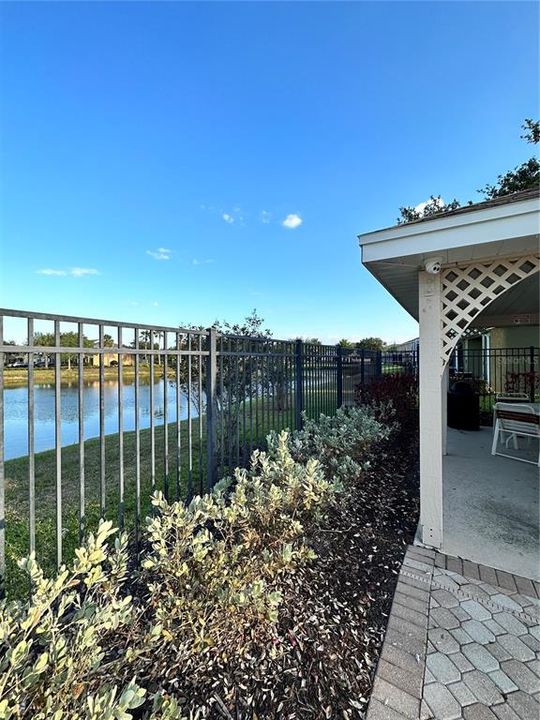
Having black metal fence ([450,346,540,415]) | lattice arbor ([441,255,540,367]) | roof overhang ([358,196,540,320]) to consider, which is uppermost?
roof overhang ([358,196,540,320])

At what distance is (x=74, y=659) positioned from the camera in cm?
125

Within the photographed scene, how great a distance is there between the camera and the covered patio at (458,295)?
2.50 m

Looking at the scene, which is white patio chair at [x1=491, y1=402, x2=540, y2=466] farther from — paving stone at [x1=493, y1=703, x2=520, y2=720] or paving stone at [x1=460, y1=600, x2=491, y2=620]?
paving stone at [x1=493, y1=703, x2=520, y2=720]

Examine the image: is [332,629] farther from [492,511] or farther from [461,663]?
[492,511]

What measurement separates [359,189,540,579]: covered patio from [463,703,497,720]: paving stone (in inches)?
52.0

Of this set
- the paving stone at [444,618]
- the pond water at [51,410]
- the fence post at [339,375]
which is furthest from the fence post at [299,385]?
Answer: the paving stone at [444,618]

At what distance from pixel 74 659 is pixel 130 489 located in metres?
3.34

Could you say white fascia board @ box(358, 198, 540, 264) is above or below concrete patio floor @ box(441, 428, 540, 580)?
above

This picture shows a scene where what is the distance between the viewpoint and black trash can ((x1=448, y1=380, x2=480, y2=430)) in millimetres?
7250

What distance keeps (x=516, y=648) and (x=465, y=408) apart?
6132 mm

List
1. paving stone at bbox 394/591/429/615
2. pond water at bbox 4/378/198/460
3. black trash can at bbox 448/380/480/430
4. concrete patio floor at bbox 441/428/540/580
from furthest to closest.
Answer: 1. black trash can at bbox 448/380/480/430
2. pond water at bbox 4/378/198/460
3. concrete patio floor at bbox 441/428/540/580
4. paving stone at bbox 394/591/429/615

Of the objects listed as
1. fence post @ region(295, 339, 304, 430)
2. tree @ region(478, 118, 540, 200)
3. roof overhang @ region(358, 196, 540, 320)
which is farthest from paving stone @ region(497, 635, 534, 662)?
tree @ region(478, 118, 540, 200)

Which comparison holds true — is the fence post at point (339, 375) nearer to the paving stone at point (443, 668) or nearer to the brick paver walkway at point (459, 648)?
the brick paver walkway at point (459, 648)

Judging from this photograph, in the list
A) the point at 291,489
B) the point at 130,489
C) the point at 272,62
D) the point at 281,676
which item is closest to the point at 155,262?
the point at 272,62
